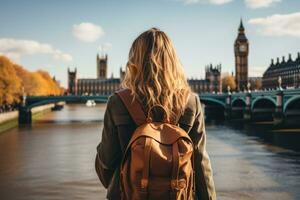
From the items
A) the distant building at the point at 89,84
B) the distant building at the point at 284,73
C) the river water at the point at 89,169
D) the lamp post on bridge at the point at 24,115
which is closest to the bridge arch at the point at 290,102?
the river water at the point at 89,169

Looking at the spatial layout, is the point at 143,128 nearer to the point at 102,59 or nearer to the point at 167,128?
the point at 167,128

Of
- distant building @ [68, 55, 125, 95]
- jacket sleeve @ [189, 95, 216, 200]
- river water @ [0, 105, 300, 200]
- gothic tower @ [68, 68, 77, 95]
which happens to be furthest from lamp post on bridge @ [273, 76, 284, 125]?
gothic tower @ [68, 68, 77, 95]

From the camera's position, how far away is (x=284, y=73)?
107 meters

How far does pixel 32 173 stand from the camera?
65.6 ft

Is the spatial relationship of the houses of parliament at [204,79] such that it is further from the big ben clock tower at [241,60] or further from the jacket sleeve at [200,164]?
the jacket sleeve at [200,164]

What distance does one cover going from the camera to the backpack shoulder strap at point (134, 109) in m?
2.34

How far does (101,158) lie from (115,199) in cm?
24

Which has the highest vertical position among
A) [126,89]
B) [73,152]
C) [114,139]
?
[126,89]

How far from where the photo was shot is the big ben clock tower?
11169 cm

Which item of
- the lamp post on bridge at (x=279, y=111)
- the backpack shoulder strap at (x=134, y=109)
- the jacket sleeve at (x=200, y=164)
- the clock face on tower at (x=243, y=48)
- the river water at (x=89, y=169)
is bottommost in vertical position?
the river water at (x=89, y=169)

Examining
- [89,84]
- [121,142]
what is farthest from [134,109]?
[89,84]

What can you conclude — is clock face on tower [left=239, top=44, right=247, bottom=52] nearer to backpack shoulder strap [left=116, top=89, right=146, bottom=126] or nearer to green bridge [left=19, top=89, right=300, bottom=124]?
green bridge [left=19, top=89, right=300, bottom=124]

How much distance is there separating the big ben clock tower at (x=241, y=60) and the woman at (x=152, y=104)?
109 m

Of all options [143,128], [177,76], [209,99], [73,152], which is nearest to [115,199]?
[143,128]
